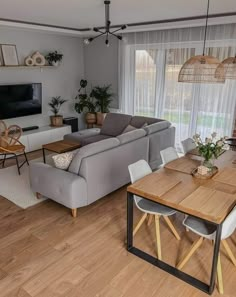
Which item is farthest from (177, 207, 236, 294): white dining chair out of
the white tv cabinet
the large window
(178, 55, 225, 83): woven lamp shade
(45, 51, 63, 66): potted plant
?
(45, 51, 63, 66): potted plant

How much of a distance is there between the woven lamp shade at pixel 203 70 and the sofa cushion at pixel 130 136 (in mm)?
1453

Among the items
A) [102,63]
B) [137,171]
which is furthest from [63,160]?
[102,63]

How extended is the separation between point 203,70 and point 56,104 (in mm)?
4871

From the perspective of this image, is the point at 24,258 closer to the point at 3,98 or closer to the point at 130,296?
the point at 130,296

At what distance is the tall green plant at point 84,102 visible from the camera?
7055mm

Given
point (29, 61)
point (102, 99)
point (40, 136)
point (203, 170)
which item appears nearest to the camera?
point (203, 170)

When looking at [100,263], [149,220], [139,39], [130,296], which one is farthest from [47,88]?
[130,296]

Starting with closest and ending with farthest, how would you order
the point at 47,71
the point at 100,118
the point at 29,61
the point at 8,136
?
the point at 8,136
the point at 29,61
the point at 47,71
the point at 100,118

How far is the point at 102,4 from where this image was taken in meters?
3.71

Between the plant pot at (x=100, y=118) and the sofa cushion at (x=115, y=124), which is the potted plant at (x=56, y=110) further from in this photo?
the sofa cushion at (x=115, y=124)

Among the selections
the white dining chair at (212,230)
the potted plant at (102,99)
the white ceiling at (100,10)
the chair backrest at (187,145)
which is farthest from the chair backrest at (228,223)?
the potted plant at (102,99)

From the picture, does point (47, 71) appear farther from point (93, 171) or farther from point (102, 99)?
point (93, 171)

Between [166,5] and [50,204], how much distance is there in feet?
10.9

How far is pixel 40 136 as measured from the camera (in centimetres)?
604
